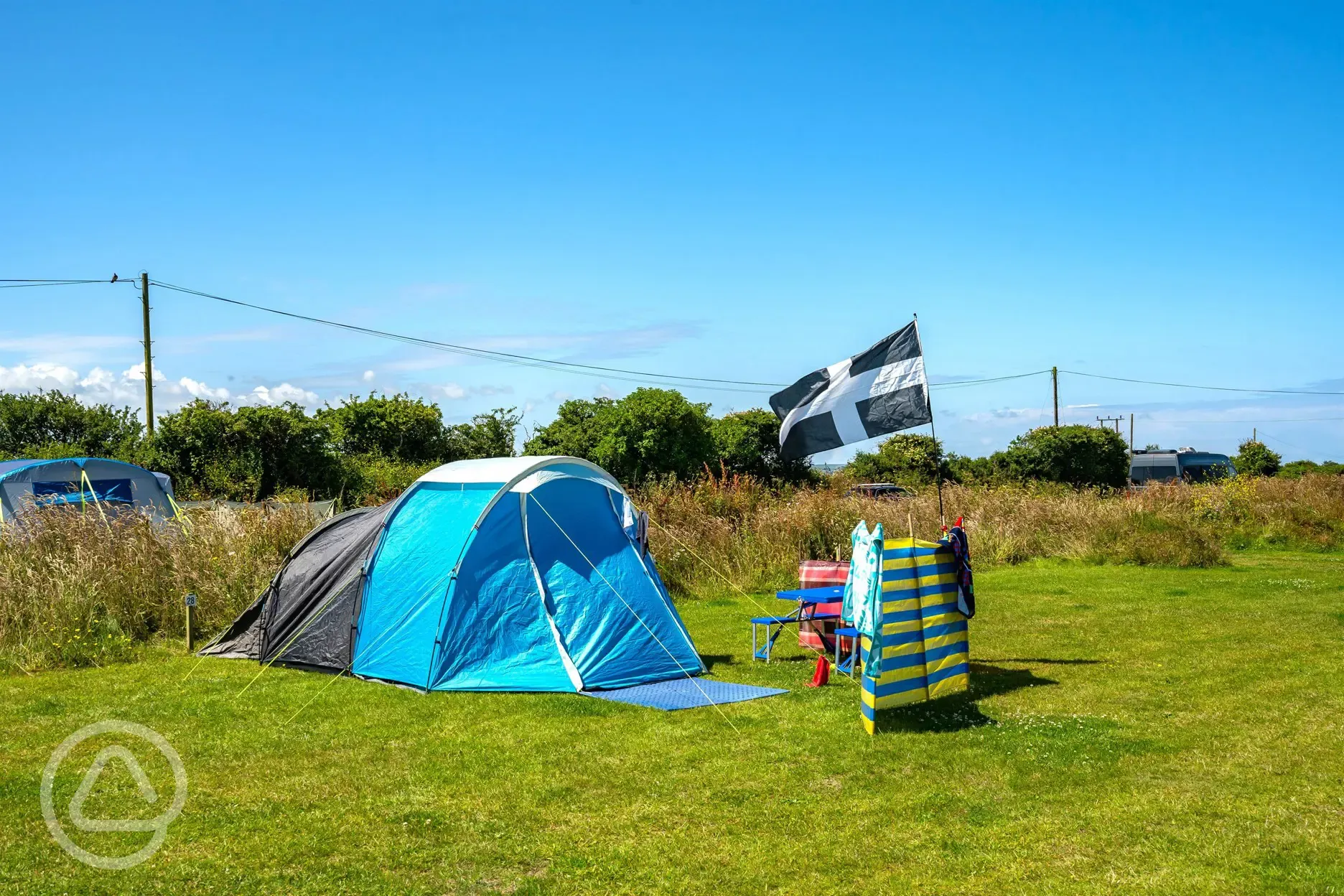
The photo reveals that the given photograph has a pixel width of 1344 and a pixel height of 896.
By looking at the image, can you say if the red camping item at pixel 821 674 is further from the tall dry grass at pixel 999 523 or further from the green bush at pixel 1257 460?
the green bush at pixel 1257 460

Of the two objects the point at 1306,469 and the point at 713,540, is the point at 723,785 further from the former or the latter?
the point at 1306,469

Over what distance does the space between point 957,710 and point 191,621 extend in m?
7.96

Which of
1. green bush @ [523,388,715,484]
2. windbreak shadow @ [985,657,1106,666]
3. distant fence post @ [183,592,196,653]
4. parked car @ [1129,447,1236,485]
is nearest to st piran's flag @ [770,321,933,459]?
windbreak shadow @ [985,657,1106,666]

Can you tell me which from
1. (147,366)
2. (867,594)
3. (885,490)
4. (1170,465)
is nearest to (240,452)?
(147,366)

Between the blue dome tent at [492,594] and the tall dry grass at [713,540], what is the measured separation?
172cm

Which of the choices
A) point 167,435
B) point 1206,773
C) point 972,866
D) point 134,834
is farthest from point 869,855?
point 167,435

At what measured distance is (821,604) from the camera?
10.4 m

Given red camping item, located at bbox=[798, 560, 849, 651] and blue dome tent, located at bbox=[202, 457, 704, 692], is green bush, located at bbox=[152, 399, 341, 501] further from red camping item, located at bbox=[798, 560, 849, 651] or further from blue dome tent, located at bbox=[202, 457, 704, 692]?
red camping item, located at bbox=[798, 560, 849, 651]

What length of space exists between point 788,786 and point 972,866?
1423 mm

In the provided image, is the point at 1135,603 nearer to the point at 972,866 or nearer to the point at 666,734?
the point at 666,734

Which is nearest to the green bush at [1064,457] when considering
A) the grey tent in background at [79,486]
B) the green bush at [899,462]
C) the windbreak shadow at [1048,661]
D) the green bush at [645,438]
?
the green bush at [899,462]

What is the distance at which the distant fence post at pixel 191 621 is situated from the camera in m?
10.2

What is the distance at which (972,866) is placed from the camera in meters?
4.98

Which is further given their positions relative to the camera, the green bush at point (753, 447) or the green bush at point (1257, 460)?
the green bush at point (1257, 460)
